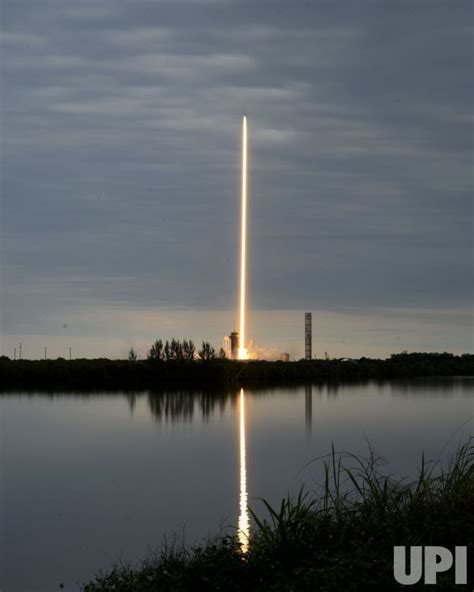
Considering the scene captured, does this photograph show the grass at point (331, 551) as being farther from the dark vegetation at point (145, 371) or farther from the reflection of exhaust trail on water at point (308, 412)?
the dark vegetation at point (145, 371)

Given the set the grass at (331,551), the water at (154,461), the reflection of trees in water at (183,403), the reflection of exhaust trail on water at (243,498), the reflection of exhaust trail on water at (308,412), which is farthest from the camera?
the reflection of trees in water at (183,403)

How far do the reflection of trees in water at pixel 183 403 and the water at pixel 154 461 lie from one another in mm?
121

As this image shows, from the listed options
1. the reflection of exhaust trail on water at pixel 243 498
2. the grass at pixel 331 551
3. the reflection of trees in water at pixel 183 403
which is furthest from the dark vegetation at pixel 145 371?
the grass at pixel 331 551

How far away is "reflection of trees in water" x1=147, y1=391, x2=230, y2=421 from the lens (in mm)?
46812

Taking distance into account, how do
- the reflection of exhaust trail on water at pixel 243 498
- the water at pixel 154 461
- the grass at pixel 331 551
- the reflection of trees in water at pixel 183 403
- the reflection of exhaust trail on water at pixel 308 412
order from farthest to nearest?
the reflection of trees in water at pixel 183 403 < the reflection of exhaust trail on water at pixel 308 412 < the water at pixel 154 461 < the reflection of exhaust trail on water at pixel 243 498 < the grass at pixel 331 551

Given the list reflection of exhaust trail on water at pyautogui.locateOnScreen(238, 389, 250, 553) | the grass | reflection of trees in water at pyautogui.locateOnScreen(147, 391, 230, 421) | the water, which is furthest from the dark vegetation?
the grass

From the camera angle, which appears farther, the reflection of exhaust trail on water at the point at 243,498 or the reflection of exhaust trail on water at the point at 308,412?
the reflection of exhaust trail on water at the point at 308,412

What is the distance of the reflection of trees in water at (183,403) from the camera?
1843 inches

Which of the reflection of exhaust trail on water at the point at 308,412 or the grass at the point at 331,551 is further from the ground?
the grass at the point at 331,551

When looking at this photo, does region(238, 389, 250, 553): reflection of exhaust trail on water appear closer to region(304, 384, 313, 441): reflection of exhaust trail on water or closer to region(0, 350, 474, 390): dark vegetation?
region(304, 384, 313, 441): reflection of exhaust trail on water

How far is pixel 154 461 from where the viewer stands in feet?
91.1

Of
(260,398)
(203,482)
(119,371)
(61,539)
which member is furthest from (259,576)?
(119,371)

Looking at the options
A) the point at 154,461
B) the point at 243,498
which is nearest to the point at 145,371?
the point at 154,461

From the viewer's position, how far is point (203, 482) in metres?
22.7
